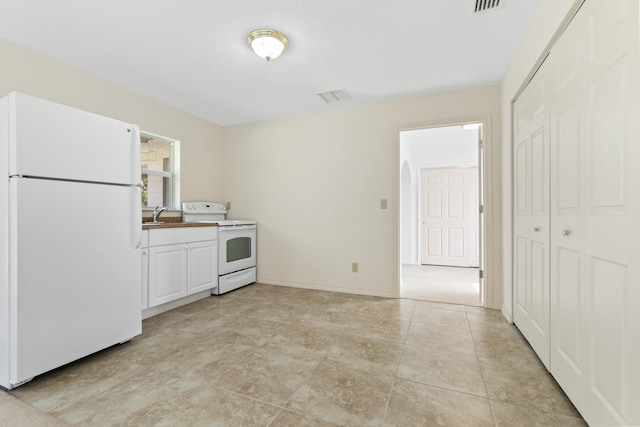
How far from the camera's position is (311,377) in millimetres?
1735

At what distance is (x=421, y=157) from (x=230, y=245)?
13.7 ft

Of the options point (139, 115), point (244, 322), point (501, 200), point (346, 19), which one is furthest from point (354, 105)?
point (244, 322)

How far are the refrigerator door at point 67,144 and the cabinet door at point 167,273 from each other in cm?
89

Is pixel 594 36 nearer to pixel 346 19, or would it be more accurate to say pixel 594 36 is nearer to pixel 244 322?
pixel 346 19

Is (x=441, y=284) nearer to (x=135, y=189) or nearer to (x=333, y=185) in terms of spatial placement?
(x=333, y=185)

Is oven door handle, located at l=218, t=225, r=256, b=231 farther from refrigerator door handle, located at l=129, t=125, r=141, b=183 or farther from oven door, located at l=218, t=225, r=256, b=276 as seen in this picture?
refrigerator door handle, located at l=129, t=125, r=141, b=183

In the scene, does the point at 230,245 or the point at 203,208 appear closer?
the point at 230,245

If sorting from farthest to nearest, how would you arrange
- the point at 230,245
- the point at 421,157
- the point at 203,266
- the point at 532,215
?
1. the point at 421,157
2. the point at 230,245
3. the point at 203,266
4. the point at 532,215

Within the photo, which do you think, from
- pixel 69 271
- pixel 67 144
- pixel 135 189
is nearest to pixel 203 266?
pixel 135 189

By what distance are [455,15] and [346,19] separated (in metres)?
0.75

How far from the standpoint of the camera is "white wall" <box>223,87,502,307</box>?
3301mm

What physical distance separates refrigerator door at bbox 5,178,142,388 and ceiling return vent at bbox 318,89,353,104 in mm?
2151

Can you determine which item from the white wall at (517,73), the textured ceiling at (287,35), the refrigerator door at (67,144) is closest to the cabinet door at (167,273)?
the refrigerator door at (67,144)

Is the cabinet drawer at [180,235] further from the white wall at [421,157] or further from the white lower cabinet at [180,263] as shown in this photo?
the white wall at [421,157]
